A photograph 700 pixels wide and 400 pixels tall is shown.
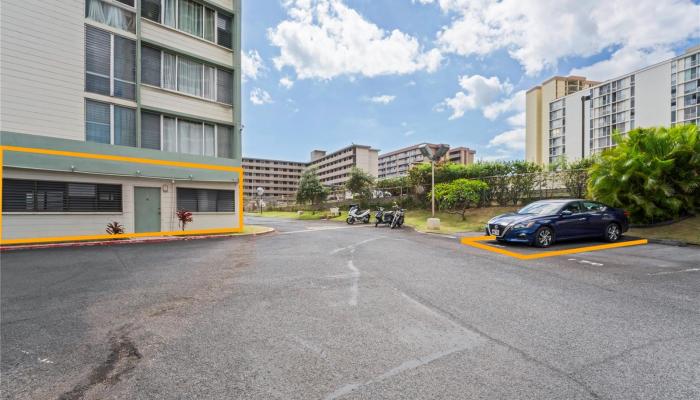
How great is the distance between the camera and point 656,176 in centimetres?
1188

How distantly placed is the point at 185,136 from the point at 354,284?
13755 mm

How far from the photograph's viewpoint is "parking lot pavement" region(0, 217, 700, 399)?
2.47 meters

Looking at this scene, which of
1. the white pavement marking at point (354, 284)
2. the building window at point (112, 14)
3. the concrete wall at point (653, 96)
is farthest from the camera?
the concrete wall at point (653, 96)

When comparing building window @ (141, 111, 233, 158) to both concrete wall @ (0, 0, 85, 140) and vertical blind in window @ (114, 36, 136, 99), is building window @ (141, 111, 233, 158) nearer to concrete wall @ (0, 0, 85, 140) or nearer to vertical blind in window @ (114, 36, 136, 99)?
vertical blind in window @ (114, 36, 136, 99)

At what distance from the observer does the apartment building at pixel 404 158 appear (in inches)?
3920

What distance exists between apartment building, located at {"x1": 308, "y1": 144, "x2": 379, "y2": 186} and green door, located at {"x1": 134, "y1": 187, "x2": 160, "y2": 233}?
237ft

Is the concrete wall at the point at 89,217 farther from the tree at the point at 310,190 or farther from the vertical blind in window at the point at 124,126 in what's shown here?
the tree at the point at 310,190

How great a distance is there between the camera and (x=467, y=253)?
8.59 m

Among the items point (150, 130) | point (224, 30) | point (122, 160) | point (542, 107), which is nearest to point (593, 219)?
point (122, 160)

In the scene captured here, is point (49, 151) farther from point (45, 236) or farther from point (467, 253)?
point (467, 253)

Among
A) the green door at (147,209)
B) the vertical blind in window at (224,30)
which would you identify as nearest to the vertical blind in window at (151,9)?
the vertical blind in window at (224,30)

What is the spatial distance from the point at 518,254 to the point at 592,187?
8108mm

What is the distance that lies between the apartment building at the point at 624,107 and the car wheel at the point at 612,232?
44705 mm

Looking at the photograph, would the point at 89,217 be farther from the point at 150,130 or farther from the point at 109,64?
the point at 109,64
